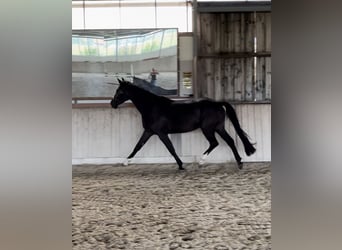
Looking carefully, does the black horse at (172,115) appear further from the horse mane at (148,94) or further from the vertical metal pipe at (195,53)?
the vertical metal pipe at (195,53)

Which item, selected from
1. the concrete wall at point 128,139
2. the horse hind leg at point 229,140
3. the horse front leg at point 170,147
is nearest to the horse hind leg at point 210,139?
the horse hind leg at point 229,140

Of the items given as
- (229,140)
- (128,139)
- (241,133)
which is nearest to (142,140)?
(128,139)

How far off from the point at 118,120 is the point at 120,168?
79 centimetres

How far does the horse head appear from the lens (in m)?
6.13

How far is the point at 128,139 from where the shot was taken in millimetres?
6426

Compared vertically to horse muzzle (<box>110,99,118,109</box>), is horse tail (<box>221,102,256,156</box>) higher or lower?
lower

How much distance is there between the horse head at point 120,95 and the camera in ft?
20.1

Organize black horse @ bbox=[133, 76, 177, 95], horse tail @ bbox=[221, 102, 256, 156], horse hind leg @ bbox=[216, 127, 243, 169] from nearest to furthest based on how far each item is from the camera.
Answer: horse tail @ bbox=[221, 102, 256, 156] < horse hind leg @ bbox=[216, 127, 243, 169] < black horse @ bbox=[133, 76, 177, 95]

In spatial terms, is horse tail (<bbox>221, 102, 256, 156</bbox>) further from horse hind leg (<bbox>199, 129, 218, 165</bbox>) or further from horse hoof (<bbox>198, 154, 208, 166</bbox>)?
horse hoof (<bbox>198, 154, 208, 166</bbox>)

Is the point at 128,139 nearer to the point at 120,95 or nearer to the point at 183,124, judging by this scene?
the point at 120,95

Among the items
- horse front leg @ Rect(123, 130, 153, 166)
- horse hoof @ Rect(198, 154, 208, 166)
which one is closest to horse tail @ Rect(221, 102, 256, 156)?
horse hoof @ Rect(198, 154, 208, 166)

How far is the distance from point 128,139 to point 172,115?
0.81 metres
